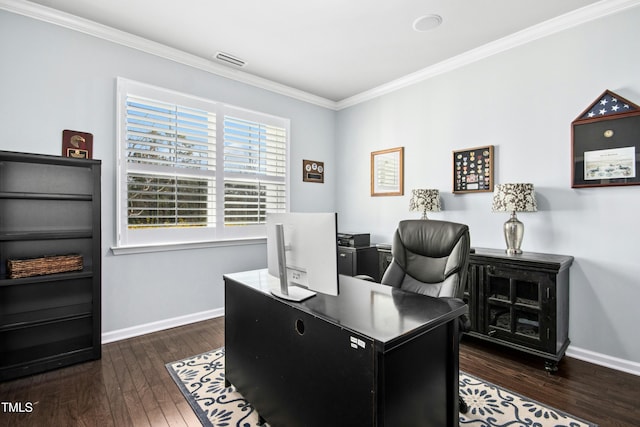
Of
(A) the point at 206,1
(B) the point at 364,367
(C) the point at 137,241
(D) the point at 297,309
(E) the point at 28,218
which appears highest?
(A) the point at 206,1

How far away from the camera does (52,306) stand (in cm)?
260

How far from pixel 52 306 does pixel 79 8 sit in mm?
2448

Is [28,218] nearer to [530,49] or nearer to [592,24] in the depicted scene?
[530,49]

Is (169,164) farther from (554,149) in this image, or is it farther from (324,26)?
(554,149)

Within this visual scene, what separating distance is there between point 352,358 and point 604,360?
2.50m

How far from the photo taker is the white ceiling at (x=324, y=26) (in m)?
2.50

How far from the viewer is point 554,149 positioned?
2725 millimetres

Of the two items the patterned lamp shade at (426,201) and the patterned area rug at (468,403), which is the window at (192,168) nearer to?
the patterned area rug at (468,403)

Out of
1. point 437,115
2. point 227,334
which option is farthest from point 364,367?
point 437,115

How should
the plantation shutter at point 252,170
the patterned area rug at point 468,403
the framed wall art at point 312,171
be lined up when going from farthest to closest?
the framed wall art at point 312,171 < the plantation shutter at point 252,170 < the patterned area rug at point 468,403

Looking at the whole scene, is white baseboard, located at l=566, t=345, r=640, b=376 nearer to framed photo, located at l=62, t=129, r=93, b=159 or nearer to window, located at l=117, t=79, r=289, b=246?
window, located at l=117, t=79, r=289, b=246

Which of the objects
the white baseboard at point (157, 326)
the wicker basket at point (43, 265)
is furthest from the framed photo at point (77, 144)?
the white baseboard at point (157, 326)

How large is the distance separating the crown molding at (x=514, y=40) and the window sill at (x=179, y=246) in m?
2.51

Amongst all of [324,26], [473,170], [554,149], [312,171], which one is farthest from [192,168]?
[554,149]
